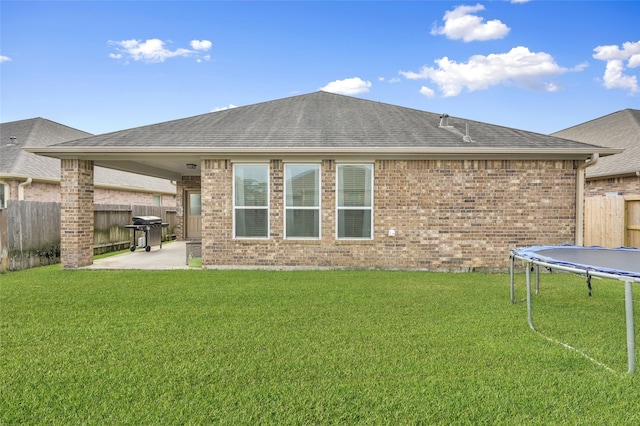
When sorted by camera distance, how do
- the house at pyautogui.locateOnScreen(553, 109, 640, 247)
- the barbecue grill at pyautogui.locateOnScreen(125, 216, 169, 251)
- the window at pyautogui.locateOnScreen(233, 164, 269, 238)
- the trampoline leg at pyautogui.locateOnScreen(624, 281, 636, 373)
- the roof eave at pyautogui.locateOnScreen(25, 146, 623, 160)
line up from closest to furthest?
the trampoline leg at pyautogui.locateOnScreen(624, 281, 636, 373)
the roof eave at pyautogui.locateOnScreen(25, 146, 623, 160)
the window at pyautogui.locateOnScreen(233, 164, 269, 238)
the house at pyautogui.locateOnScreen(553, 109, 640, 247)
the barbecue grill at pyautogui.locateOnScreen(125, 216, 169, 251)

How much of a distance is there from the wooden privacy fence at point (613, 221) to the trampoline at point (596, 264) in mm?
5444

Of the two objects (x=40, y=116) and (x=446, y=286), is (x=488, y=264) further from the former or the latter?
(x=40, y=116)

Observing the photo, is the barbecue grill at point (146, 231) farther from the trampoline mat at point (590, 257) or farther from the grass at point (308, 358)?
the trampoline mat at point (590, 257)

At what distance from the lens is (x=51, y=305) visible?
536 cm

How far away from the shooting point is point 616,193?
11.6 m

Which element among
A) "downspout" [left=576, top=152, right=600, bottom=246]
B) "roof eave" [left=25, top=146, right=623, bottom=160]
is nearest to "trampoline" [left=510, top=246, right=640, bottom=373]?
"downspout" [left=576, top=152, right=600, bottom=246]

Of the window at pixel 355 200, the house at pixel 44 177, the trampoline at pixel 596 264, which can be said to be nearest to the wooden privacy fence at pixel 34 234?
the house at pixel 44 177

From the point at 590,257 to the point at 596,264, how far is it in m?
0.81

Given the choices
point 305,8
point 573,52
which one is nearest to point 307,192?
point 305,8

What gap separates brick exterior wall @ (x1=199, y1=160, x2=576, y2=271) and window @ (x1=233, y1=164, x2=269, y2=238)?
15cm

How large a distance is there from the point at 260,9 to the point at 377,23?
508 cm

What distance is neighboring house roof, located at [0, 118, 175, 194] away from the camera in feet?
43.5

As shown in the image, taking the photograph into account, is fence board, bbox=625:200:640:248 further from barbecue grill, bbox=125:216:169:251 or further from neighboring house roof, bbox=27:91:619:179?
barbecue grill, bbox=125:216:169:251

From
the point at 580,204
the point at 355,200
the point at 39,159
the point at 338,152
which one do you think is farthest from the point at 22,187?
the point at 580,204
